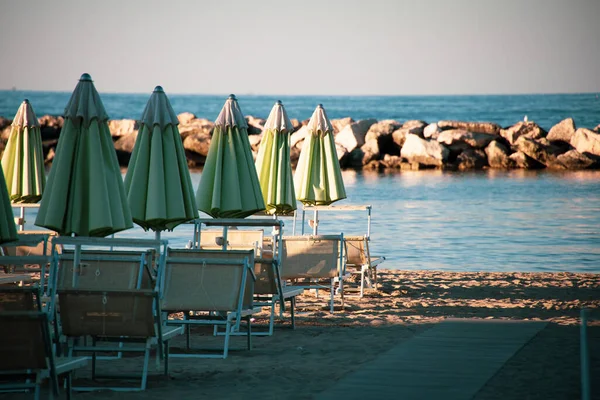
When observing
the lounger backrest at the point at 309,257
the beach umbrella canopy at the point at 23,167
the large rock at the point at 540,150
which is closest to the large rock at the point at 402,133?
the large rock at the point at 540,150

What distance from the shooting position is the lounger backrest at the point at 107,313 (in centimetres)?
638

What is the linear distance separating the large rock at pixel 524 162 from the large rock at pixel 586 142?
184cm

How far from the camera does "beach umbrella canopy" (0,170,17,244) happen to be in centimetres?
668

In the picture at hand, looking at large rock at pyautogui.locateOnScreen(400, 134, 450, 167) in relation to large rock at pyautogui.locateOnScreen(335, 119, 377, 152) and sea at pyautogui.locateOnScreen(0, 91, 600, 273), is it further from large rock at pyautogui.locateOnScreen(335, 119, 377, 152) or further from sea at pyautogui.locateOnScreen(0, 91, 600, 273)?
large rock at pyautogui.locateOnScreen(335, 119, 377, 152)

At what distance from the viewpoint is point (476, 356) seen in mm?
7383

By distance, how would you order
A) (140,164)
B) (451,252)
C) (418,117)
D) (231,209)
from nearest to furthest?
1. (140,164)
2. (231,209)
3. (451,252)
4. (418,117)

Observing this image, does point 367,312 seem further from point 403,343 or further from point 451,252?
point 451,252

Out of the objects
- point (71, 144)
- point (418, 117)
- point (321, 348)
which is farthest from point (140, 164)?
point (418, 117)

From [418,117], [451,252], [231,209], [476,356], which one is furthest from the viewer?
[418,117]

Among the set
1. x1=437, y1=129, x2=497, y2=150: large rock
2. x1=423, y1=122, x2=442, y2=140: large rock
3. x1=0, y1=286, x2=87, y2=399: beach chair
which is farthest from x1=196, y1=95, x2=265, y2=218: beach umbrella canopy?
x1=423, y1=122, x2=442, y2=140: large rock

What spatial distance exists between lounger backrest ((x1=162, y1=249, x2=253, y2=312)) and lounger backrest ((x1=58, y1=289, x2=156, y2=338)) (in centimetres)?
125

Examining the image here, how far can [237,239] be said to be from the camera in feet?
36.2

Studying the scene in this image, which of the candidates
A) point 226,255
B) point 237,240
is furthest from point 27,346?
point 237,240

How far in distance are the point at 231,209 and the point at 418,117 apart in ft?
263
